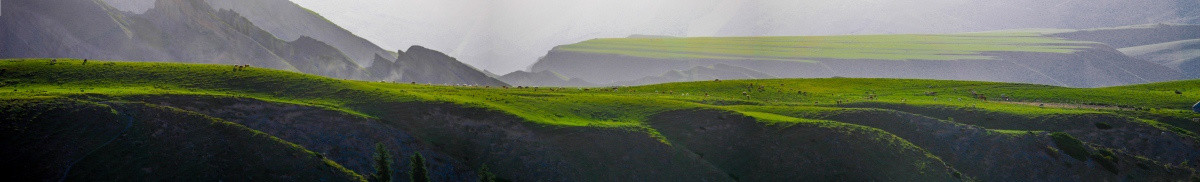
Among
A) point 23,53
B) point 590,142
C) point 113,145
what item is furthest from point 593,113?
point 23,53

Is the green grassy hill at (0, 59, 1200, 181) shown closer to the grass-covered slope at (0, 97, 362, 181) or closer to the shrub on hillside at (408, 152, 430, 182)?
the grass-covered slope at (0, 97, 362, 181)

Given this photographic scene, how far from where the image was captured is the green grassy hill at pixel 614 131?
49438 millimetres

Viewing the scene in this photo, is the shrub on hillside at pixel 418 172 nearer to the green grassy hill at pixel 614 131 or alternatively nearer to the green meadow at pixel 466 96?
the green grassy hill at pixel 614 131

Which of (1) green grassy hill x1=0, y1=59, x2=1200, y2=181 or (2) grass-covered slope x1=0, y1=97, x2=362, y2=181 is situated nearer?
(2) grass-covered slope x1=0, y1=97, x2=362, y2=181

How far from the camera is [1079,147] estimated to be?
55812 mm

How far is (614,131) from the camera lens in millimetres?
56656

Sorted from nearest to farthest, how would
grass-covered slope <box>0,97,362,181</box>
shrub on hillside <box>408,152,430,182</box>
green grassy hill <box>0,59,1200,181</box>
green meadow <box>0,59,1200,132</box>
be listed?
grass-covered slope <box>0,97,362,181</box>, shrub on hillside <box>408,152,430,182</box>, green grassy hill <box>0,59,1200,181</box>, green meadow <box>0,59,1200,132</box>

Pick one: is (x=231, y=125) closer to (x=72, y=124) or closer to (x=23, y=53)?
(x=72, y=124)

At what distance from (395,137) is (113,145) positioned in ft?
55.6

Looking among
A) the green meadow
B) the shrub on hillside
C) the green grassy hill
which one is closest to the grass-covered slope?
the green grassy hill

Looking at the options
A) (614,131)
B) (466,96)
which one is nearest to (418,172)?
(614,131)

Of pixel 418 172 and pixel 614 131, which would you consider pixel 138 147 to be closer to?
pixel 418 172

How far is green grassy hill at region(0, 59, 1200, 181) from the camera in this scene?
162 feet

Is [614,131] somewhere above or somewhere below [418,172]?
above
